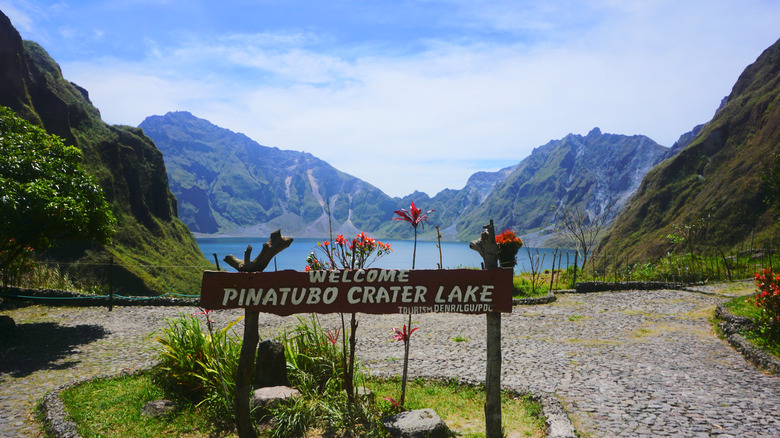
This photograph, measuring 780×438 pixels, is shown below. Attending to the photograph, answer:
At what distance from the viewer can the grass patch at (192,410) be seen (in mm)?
4891

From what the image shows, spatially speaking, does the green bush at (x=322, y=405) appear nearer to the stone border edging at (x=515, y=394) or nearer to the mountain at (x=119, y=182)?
the stone border edging at (x=515, y=394)

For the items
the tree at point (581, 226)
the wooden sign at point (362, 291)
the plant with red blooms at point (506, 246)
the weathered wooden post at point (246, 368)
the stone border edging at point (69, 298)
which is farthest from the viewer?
the tree at point (581, 226)

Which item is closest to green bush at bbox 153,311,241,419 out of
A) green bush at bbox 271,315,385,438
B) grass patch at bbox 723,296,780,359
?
green bush at bbox 271,315,385,438

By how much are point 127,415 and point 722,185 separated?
254 feet

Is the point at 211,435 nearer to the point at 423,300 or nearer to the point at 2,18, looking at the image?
the point at 423,300

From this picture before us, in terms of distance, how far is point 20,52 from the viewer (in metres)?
43.0

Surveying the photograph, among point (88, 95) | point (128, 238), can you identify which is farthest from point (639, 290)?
point (88, 95)

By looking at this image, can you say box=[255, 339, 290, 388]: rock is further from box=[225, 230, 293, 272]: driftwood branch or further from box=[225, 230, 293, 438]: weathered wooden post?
box=[225, 230, 293, 272]: driftwood branch

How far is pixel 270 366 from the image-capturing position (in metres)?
5.63

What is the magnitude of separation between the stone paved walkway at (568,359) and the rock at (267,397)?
213cm

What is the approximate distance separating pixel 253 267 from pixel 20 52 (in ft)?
182

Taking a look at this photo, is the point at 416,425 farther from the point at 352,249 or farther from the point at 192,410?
the point at 192,410

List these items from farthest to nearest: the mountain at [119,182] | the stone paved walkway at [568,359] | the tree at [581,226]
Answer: the mountain at [119,182], the tree at [581,226], the stone paved walkway at [568,359]

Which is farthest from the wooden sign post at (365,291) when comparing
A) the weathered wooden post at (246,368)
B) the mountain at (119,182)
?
the mountain at (119,182)
